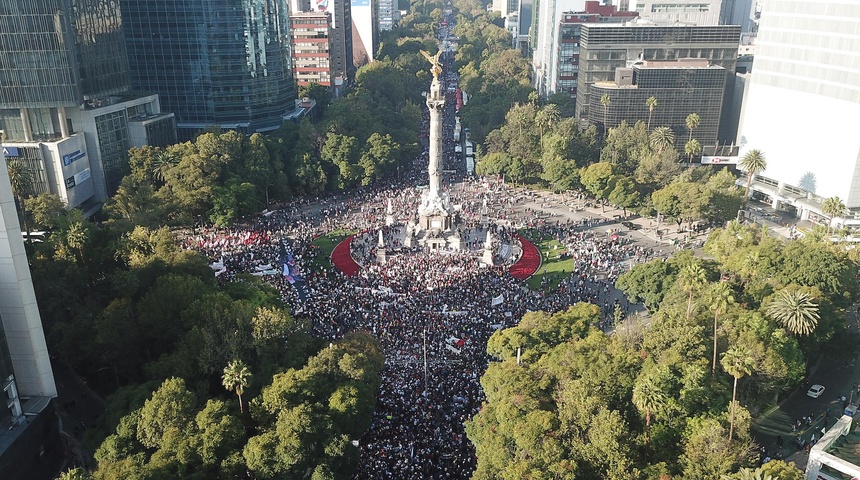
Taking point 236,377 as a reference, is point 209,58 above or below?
above

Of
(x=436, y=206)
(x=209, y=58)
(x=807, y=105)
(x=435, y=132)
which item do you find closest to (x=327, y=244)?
(x=436, y=206)

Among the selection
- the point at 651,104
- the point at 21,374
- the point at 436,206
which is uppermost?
the point at 651,104

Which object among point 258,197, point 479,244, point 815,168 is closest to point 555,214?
point 479,244

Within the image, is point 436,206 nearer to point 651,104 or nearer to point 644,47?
point 651,104

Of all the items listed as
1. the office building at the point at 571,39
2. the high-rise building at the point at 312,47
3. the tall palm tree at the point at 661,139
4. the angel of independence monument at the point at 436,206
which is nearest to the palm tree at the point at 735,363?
the angel of independence monument at the point at 436,206

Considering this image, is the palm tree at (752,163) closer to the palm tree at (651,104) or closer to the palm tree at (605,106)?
the palm tree at (651,104)

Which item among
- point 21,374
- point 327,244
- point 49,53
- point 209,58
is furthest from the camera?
point 209,58
